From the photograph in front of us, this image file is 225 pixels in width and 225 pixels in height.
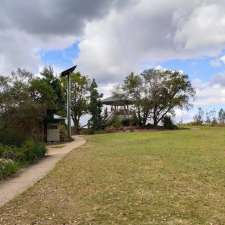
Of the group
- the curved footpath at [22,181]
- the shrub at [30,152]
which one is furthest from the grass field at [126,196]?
the shrub at [30,152]

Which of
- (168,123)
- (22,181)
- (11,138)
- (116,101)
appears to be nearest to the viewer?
(22,181)

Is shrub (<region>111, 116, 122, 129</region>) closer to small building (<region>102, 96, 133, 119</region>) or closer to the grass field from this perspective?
small building (<region>102, 96, 133, 119</region>)

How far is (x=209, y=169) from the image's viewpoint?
13.1 metres

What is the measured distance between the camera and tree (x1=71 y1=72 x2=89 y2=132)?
51.6 metres

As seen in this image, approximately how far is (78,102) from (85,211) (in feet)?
144

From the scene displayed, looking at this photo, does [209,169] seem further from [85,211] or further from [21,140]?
[21,140]

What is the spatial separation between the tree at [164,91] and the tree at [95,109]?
5853 millimetres

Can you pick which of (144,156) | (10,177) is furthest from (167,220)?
(144,156)

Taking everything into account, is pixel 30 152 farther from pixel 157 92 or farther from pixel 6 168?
pixel 157 92

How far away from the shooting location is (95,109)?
50.1 m

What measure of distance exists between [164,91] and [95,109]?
8.38 metres

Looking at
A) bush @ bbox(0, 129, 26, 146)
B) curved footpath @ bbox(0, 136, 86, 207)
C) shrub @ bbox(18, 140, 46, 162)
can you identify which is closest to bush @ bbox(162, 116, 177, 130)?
bush @ bbox(0, 129, 26, 146)

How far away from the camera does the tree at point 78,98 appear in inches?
2032

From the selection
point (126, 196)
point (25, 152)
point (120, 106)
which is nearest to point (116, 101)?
point (120, 106)
